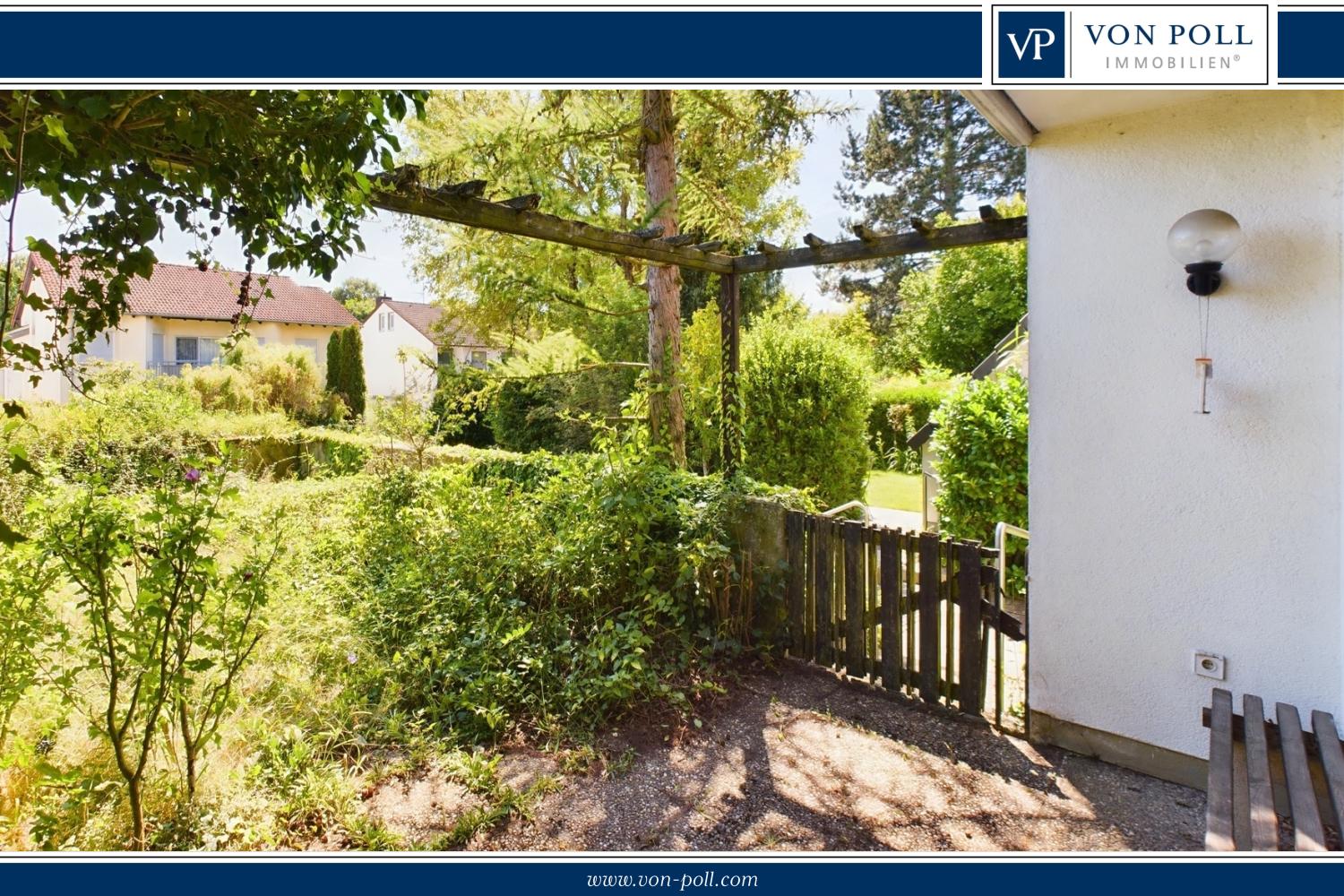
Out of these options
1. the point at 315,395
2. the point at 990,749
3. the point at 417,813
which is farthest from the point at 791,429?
the point at 315,395

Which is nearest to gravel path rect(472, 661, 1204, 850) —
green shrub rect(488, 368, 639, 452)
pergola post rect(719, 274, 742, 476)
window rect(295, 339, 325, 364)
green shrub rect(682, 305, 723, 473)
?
pergola post rect(719, 274, 742, 476)

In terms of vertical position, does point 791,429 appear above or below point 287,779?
above

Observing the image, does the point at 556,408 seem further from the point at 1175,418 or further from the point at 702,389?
the point at 1175,418

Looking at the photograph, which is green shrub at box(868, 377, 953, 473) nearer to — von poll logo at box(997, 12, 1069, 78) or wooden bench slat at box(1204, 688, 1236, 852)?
wooden bench slat at box(1204, 688, 1236, 852)

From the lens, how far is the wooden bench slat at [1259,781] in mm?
1881

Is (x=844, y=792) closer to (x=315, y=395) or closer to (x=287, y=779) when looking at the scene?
(x=287, y=779)

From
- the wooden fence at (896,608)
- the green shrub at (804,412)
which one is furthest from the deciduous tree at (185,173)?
the green shrub at (804,412)

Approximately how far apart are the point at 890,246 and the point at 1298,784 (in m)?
3.41

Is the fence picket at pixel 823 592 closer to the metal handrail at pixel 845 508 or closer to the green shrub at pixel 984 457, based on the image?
the metal handrail at pixel 845 508

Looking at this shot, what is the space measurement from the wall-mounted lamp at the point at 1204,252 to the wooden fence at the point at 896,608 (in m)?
1.28

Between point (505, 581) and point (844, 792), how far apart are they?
236 cm

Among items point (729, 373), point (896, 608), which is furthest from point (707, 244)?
point (896, 608)

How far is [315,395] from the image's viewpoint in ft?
48.2
